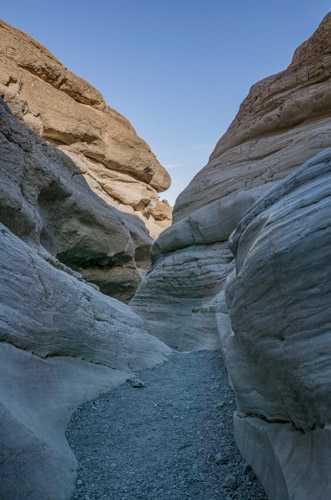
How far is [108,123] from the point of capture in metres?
28.7

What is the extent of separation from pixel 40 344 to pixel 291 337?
307 centimetres

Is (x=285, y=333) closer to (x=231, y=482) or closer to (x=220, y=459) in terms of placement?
(x=231, y=482)

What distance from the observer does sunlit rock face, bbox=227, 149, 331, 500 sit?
1.90m

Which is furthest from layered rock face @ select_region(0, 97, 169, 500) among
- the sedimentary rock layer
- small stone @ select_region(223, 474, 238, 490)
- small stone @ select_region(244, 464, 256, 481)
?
the sedimentary rock layer

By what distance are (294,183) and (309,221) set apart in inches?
30.2

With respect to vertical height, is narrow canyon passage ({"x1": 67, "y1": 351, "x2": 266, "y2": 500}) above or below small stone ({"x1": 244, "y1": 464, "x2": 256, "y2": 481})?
below

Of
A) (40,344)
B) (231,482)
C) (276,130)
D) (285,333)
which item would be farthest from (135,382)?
(276,130)

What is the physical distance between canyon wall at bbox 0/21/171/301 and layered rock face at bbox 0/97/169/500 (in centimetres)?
1192

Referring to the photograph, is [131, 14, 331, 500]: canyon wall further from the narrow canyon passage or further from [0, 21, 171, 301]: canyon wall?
[0, 21, 171, 301]: canyon wall

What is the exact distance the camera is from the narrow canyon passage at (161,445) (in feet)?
8.34

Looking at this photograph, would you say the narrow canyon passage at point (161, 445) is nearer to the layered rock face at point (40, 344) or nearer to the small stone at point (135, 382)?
the small stone at point (135, 382)

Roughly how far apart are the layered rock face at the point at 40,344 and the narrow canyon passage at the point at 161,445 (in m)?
0.23

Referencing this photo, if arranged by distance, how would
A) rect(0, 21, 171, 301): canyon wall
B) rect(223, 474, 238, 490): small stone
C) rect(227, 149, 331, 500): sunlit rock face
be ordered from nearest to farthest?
rect(227, 149, 331, 500): sunlit rock face, rect(223, 474, 238, 490): small stone, rect(0, 21, 171, 301): canyon wall

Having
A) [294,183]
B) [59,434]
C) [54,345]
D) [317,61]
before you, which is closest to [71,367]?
[54,345]
